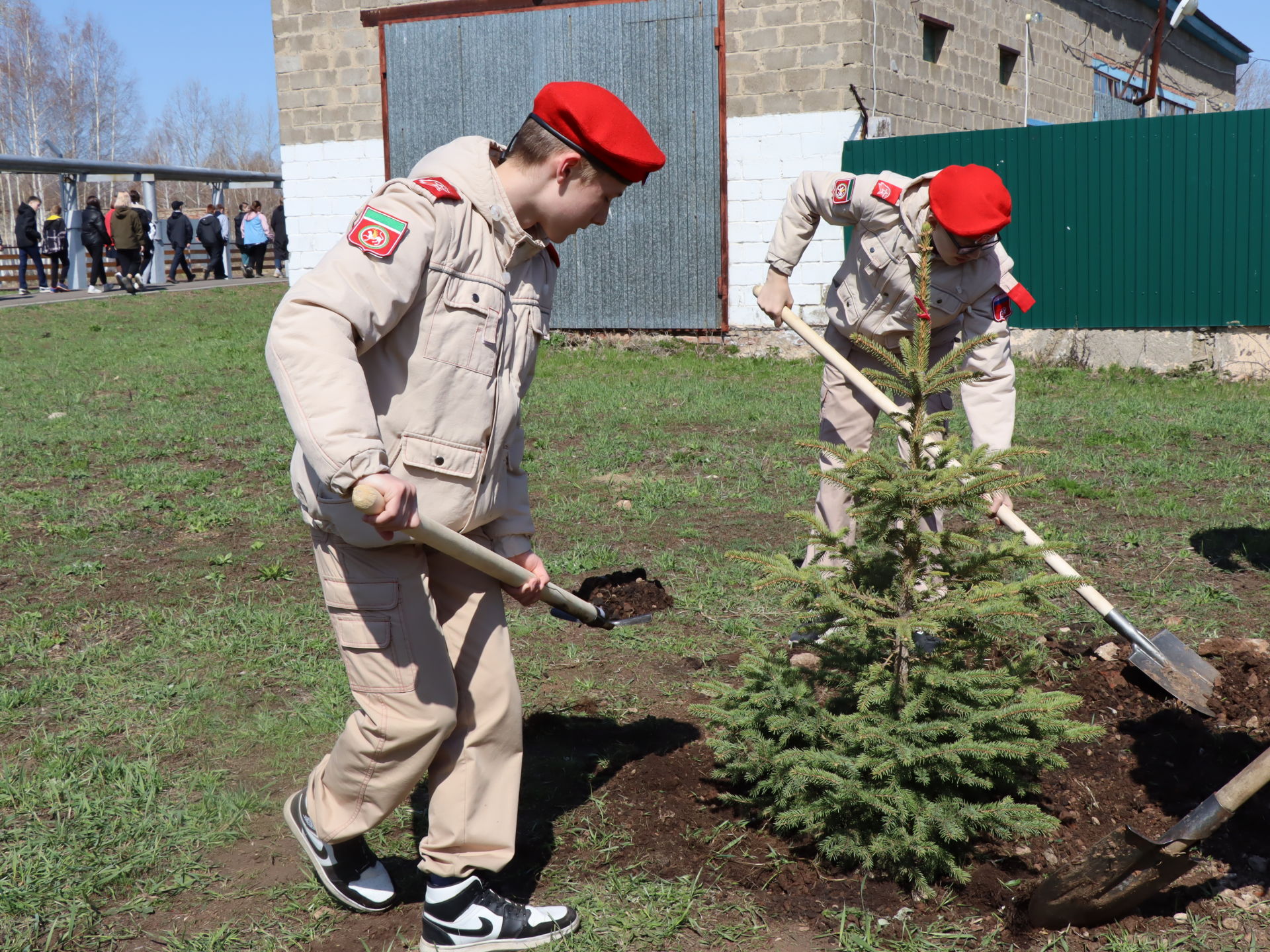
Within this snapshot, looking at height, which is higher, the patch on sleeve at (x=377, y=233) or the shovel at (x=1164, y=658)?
the patch on sleeve at (x=377, y=233)

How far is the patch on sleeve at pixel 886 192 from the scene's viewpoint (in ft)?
14.0

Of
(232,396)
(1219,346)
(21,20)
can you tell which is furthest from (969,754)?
(21,20)

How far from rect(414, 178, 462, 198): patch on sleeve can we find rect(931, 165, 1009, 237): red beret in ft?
6.80

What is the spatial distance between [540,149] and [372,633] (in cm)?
110

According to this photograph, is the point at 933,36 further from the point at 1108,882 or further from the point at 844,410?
the point at 1108,882

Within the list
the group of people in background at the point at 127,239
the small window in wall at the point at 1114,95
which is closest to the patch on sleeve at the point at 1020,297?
the group of people in background at the point at 127,239

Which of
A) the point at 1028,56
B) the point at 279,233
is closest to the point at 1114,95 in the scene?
the point at 1028,56

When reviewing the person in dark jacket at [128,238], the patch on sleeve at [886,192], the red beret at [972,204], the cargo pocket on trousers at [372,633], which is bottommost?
the cargo pocket on trousers at [372,633]

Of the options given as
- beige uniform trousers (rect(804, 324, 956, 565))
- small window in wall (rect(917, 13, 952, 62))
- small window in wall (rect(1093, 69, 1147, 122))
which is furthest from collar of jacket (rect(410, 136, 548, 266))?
small window in wall (rect(1093, 69, 1147, 122))

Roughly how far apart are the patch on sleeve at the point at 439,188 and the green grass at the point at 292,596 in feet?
5.50

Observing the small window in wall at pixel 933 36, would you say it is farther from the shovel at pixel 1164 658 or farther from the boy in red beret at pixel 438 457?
the boy in red beret at pixel 438 457

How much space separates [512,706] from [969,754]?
1062mm

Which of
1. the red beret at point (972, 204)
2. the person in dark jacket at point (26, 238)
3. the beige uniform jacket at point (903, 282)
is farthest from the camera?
the person in dark jacket at point (26, 238)

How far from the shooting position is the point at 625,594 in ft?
14.8
